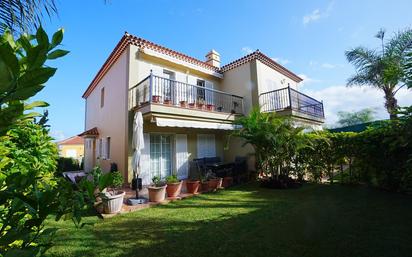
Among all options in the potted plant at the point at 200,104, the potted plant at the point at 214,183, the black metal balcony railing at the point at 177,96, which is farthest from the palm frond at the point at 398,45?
the potted plant at the point at 214,183

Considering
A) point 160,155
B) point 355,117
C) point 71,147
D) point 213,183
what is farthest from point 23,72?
point 355,117

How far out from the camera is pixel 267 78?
54.6 ft

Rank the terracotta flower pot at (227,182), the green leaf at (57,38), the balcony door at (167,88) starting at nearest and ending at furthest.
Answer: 1. the green leaf at (57,38)
2. the terracotta flower pot at (227,182)
3. the balcony door at (167,88)

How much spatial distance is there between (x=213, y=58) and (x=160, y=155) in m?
9.45

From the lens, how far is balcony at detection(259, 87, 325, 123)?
14328 millimetres

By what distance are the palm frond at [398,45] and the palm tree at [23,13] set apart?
67.6 ft

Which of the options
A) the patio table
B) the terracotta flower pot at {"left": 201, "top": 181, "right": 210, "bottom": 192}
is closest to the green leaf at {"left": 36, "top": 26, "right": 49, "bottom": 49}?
the terracotta flower pot at {"left": 201, "top": 181, "right": 210, "bottom": 192}

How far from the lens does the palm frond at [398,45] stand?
49.9 feet

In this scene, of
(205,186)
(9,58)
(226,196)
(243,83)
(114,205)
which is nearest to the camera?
(9,58)

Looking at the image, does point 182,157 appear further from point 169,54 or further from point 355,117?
point 355,117

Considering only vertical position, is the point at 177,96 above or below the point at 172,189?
above

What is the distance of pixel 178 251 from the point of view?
15.3 feet

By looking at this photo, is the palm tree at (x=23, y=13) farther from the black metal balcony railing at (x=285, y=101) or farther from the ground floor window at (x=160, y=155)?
the black metal balcony railing at (x=285, y=101)

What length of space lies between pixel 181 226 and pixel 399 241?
523cm
